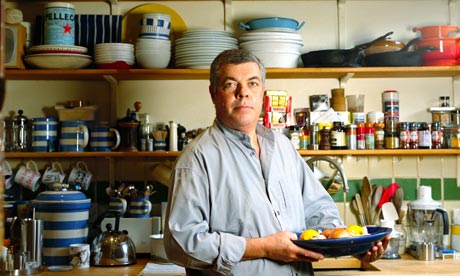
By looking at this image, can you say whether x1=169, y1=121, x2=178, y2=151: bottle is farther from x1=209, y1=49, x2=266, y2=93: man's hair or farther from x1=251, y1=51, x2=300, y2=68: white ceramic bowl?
x1=209, y1=49, x2=266, y2=93: man's hair

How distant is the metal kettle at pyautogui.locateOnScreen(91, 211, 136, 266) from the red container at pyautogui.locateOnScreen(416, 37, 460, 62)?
1.72m

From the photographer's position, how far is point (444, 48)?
10.2ft

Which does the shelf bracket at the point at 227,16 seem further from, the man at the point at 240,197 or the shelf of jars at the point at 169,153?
the man at the point at 240,197

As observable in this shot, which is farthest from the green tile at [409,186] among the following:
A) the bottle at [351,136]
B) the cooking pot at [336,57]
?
the cooking pot at [336,57]

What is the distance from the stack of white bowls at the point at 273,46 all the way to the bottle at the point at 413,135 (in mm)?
689

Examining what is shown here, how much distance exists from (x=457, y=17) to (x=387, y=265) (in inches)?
56.5

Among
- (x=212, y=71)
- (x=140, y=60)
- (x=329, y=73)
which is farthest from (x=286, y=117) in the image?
(x=212, y=71)

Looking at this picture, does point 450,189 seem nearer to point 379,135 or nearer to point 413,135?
point 413,135

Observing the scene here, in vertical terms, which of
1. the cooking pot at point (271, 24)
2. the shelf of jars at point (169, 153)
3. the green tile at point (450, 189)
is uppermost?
the cooking pot at point (271, 24)

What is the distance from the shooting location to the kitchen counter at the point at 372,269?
265 centimetres

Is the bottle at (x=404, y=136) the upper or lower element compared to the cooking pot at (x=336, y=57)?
lower

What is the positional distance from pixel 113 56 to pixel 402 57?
143 centimetres

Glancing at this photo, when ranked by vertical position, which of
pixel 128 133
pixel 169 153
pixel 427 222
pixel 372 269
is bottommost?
pixel 372 269

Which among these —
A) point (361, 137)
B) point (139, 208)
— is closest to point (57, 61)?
point (139, 208)
